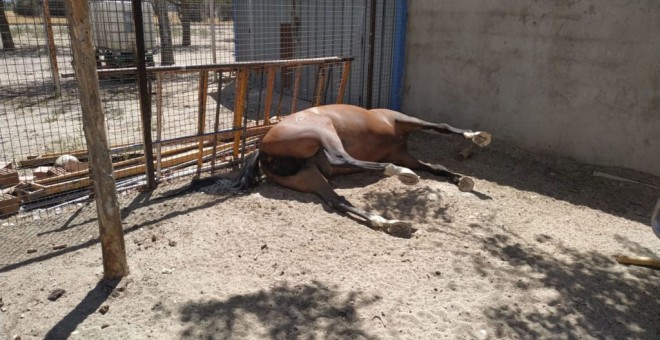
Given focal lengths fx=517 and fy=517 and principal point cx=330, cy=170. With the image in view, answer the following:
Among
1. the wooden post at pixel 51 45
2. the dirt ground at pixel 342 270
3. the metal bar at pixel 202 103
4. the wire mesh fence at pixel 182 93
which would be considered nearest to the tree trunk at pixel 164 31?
the wire mesh fence at pixel 182 93

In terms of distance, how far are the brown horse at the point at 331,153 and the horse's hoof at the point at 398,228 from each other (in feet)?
0.15

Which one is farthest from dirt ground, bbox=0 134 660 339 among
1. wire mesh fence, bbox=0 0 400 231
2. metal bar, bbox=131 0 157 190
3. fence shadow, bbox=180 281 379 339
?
wire mesh fence, bbox=0 0 400 231

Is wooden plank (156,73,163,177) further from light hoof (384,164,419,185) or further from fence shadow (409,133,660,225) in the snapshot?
fence shadow (409,133,660,225)

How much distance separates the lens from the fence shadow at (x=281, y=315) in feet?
9.63

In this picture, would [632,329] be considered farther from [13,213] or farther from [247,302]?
[13,213]

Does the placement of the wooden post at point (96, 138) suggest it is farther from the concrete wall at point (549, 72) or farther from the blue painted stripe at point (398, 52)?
the blue painted stripe at point (398, 52)

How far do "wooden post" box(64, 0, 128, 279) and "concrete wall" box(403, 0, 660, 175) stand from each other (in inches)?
207

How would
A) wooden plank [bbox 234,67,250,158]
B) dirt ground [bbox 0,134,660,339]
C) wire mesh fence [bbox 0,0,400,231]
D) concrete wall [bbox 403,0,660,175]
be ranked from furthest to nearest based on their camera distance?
concrete wall [bbox 403,0,660,175] < wooden plank [bbox 234,67,250,158] < wire mesh fence [bbox 0,0,400,231] < dirt ground [bbox 0,134,660,339]

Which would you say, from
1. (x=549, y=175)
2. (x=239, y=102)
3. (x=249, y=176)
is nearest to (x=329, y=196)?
(x=249, y=176)

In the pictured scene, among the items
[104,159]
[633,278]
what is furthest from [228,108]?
[633,278]

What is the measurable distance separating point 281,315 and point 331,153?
216cm

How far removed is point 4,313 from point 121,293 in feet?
2.17

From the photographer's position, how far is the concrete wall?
5.68 metres

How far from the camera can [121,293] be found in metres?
3.28
